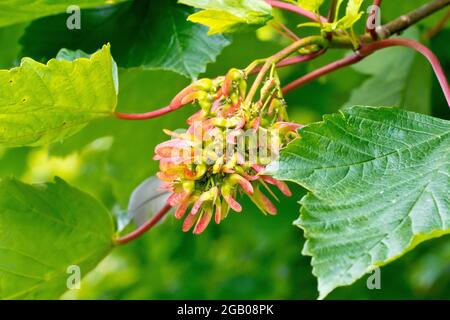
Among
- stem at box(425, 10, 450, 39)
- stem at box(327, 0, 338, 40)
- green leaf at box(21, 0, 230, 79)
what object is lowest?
stem at box(327, 0, 338, 40)

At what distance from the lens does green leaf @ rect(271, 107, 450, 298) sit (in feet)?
3.12

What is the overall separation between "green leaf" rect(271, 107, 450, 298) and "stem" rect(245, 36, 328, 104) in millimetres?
98

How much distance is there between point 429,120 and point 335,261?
0.38 meters

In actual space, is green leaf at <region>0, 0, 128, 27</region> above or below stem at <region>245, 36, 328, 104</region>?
above

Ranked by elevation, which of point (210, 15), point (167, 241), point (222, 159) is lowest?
point (222, 159)

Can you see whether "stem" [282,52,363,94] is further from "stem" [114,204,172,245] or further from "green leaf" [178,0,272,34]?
"stem" [114,204,172,245]

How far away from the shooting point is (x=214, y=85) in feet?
3.75

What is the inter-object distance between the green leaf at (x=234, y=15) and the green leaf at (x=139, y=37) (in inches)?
12.2

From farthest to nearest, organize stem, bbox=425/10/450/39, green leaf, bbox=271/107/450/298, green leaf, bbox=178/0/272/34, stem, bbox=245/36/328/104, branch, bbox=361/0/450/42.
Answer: stem, bbox=425/10/450/39, branch, bbox=361/0/450/42, green leaf, bbox=178/0/272/34, stem, bbox=245/36/328/104, green leaf, bbox=271/107/450/298

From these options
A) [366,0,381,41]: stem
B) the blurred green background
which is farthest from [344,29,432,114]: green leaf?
[366,0,381,41]: stem

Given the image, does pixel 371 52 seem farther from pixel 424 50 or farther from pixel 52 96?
pixel 52 96

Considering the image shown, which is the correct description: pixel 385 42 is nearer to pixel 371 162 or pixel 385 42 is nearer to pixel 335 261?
pixel 371 162

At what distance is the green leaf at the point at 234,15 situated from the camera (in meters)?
1.22
